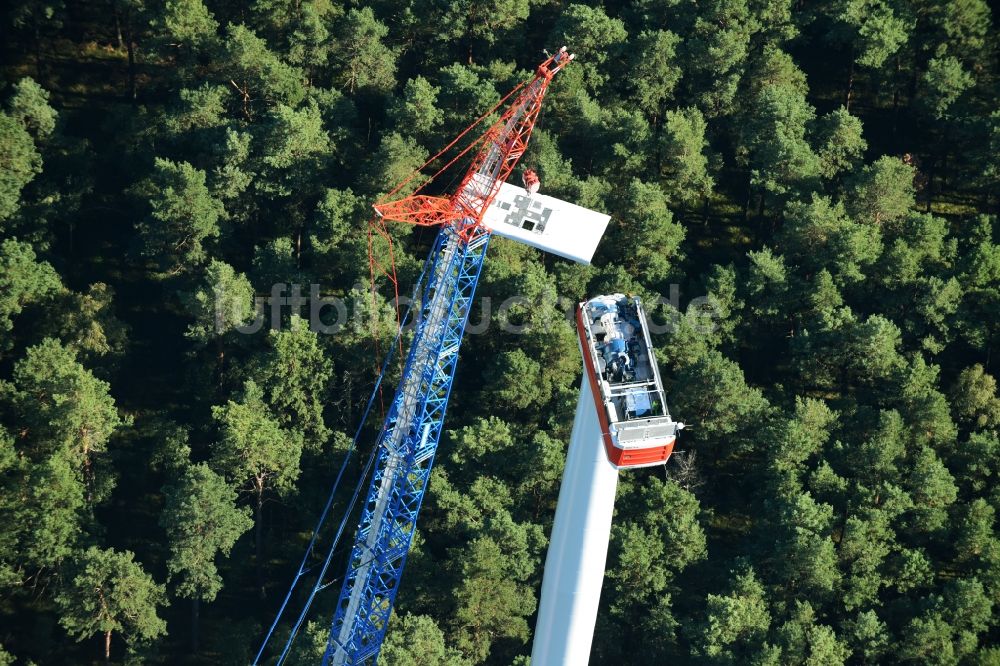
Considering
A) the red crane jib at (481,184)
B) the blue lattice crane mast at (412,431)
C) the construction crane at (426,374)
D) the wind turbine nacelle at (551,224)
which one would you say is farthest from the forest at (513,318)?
the wind turbine nacelle at (551,224)

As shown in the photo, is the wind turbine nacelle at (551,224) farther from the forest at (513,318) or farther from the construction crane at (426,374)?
the forest at (513,318)

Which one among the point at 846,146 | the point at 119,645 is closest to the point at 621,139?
the point at 846,146

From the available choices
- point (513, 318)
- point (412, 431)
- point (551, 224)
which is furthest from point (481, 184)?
point (412, 431)

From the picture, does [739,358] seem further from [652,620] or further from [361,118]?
[361,118]

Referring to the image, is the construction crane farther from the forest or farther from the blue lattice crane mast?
the forest

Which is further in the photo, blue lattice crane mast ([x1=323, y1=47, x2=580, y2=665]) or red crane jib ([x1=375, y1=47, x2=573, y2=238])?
red crane jib ([x1=375, y1=47, x2=573, y2=238])

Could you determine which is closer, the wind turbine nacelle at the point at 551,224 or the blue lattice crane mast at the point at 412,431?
the blue lattice crane mast at the point at 412,431

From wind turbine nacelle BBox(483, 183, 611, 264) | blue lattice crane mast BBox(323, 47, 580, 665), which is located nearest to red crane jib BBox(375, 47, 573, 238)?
blue lattice crane mast BBox(323, 47, 580, 665)
